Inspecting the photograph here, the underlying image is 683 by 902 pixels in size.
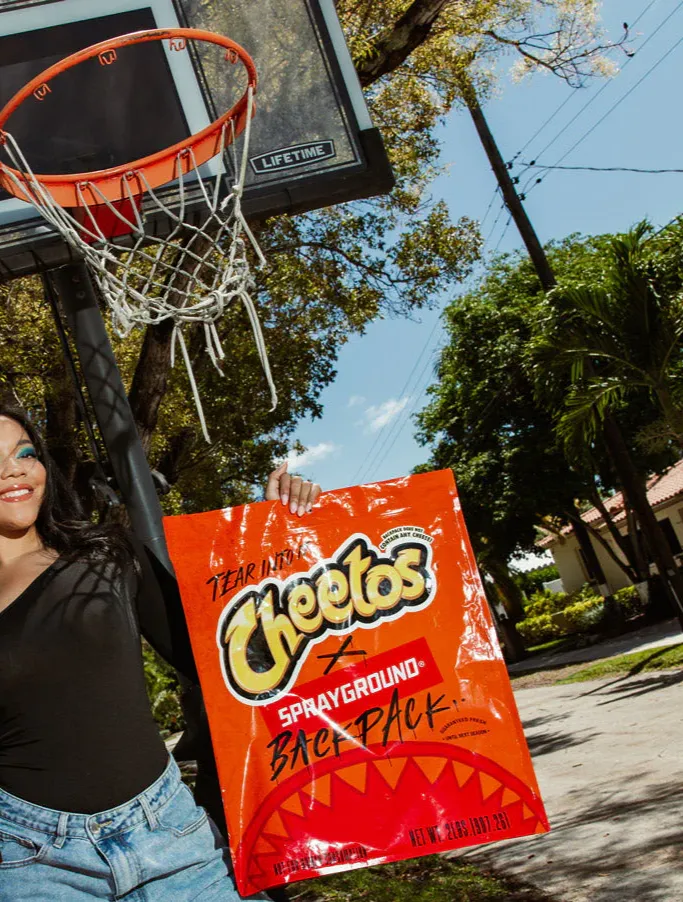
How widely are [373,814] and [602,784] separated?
219 inches

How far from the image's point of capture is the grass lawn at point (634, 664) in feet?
47.1

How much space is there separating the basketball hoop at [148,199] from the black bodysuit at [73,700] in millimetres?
1609

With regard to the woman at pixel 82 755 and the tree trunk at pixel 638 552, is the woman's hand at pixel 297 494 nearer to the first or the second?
the woman at pixel 82 755

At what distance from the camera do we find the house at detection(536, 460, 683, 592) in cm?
3388

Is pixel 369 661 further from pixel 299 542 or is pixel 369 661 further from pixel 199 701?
pixel 199 701

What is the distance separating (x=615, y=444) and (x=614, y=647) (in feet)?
22.3

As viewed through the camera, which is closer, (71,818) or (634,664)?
(71,818)

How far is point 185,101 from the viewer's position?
4711mm

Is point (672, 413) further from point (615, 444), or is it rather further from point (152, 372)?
point (152, 372)

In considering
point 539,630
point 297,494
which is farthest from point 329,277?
point 539,630

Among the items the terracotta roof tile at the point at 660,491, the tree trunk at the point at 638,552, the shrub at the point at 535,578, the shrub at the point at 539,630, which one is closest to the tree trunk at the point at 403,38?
the tree trunk at the point at 638,552

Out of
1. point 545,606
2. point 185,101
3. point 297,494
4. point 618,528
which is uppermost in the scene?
point 185,101

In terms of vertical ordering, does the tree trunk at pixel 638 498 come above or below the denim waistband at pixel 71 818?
above

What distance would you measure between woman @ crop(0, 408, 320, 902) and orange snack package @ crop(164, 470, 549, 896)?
1.10 ft
